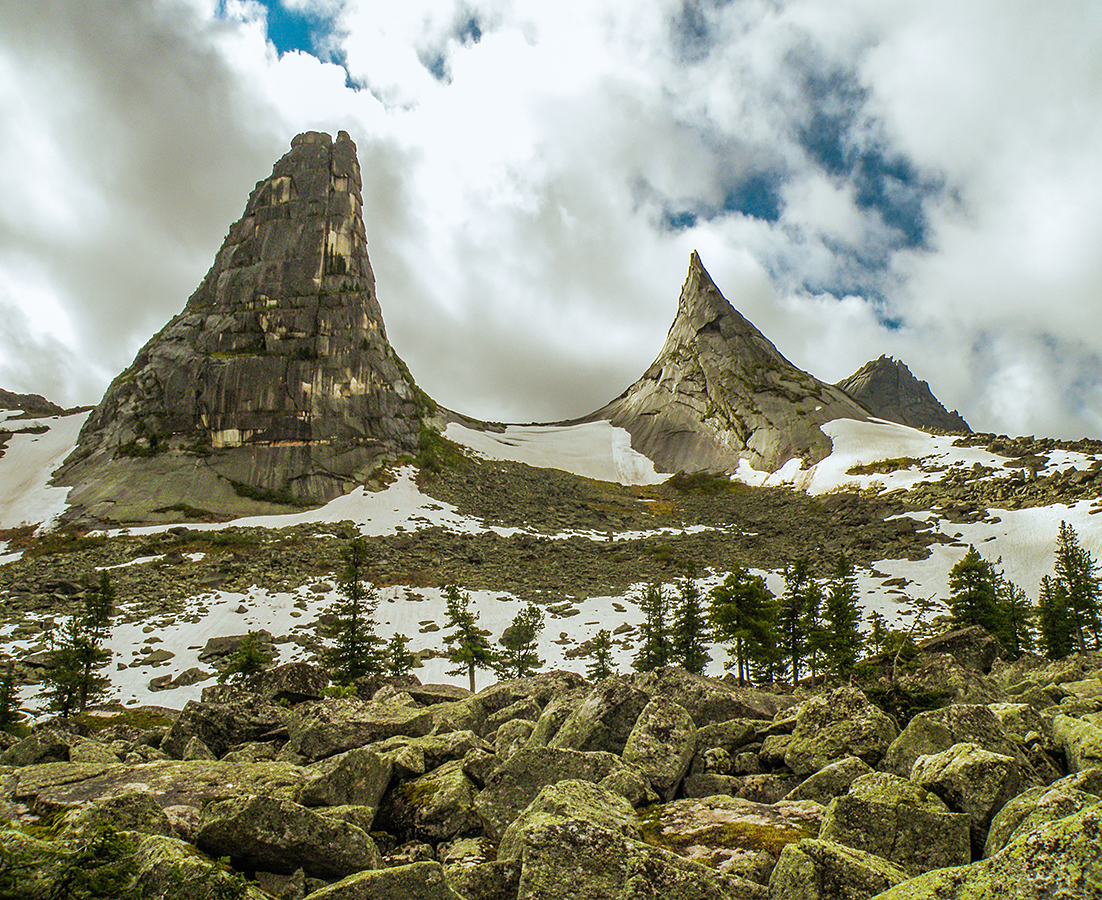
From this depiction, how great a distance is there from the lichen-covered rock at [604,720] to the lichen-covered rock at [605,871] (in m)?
4.25

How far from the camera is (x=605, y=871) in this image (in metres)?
5.18

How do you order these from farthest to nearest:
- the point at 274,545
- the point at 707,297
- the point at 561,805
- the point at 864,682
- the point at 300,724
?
the point at 707,297 < the point at 274,545 < the point at 864,682 < the point at 300,724 < the point at 561,805

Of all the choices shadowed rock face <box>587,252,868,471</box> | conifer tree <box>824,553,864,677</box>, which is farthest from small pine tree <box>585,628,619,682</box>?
shadowed rock face <box>587,252,868,471</box>

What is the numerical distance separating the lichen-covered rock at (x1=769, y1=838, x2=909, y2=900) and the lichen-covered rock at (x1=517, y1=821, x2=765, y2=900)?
393mm

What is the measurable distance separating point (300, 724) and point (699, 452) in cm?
14228

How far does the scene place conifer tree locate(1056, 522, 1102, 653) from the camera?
4394 centimetres

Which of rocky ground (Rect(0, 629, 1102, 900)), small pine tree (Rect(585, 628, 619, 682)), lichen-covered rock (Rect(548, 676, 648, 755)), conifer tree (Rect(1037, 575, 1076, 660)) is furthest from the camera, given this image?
conifer tree (Rect(1037, 575, 1076, 660))

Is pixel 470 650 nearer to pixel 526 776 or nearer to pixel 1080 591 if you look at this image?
pixel 526 776

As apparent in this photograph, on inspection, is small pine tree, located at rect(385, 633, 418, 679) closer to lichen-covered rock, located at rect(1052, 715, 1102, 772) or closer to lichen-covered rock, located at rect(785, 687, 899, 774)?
lichen-covered rock, located at rect(785, 687, 899, 774)

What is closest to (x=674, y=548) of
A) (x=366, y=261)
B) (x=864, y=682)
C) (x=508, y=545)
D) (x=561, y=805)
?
(x=508, y=545)

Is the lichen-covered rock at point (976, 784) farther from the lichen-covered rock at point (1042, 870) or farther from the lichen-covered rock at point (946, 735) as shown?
the lichen-covered rock at point (1042, 870)

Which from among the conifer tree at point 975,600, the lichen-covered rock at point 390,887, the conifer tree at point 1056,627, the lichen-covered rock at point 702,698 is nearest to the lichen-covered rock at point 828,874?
the lichen-covered rock at point 390,887

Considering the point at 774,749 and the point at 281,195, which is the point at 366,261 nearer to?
the point at 281,195

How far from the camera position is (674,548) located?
255 feet
